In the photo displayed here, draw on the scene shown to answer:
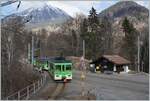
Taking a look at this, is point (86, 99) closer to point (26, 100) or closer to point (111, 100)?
point (111, 100)

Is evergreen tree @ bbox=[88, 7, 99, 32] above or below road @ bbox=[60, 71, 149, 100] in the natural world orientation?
above

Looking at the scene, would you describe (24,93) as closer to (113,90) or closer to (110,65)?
(113,90)

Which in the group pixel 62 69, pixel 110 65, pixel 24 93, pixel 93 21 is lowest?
pixel 110 65

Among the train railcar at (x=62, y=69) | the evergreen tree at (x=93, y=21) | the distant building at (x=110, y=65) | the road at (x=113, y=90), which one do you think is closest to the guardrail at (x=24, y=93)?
the road at (x=113, y=90)

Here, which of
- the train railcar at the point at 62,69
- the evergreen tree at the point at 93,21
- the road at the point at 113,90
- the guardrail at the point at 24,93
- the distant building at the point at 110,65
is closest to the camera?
the guardrail at the point at 24,93

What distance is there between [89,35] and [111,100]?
80966mm

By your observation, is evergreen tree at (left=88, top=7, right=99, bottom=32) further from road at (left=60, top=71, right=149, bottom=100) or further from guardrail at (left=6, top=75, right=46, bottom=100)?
guardrail at (left=6, top=75, right=46, bottom=100)

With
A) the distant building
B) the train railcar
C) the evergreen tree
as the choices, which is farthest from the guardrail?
the evergreen tree

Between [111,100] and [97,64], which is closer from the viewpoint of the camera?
[111,100]

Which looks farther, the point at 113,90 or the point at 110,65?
the point at 110,65

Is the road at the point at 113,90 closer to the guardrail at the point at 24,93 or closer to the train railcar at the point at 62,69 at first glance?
the train railcar at the point at 62,69

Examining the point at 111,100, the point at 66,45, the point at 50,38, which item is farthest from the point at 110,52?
the point at 111,100

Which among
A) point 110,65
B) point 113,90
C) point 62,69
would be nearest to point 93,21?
point 110,65

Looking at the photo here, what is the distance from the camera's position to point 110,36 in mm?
126188
